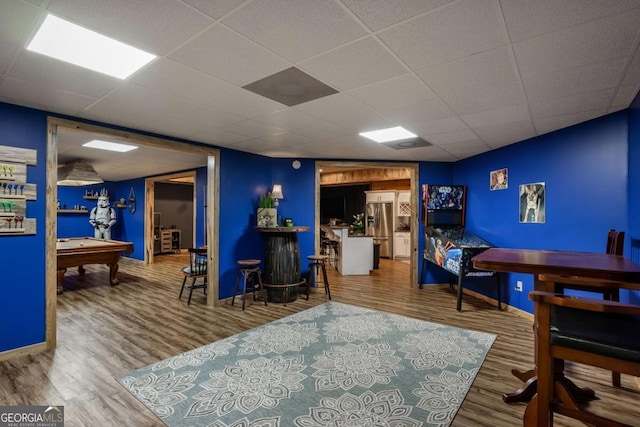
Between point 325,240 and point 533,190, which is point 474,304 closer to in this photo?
point 533,190

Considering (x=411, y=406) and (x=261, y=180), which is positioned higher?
(x=261, y=180)

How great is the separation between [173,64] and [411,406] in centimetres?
291

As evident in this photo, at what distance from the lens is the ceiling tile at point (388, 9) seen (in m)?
1.50

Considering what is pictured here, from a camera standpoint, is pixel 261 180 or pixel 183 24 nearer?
pixel 183 24

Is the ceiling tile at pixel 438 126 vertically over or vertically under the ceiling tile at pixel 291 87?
under

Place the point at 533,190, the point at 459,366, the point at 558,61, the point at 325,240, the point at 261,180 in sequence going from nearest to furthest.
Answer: the point at 558,61
the point at 459,366
the point at 533,190
the point at 261,180
the point at 325,240

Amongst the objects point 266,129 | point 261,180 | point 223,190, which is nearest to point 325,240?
point 261,180

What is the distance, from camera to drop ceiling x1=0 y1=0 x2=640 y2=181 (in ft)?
5.16

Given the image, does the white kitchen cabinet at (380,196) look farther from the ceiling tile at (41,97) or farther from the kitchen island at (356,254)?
the ceiling tile at (41,97)

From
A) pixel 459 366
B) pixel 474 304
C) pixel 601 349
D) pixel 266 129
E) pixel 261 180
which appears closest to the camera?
pixel 601 349

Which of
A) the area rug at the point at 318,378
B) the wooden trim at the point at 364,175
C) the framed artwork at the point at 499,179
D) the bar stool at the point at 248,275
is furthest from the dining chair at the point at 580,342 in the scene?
the wooden trim at the point at 364,175

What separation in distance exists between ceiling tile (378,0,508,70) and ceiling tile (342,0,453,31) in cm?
5

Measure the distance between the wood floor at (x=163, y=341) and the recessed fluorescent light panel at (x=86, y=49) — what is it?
239cm

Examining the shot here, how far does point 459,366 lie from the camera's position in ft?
8.87
